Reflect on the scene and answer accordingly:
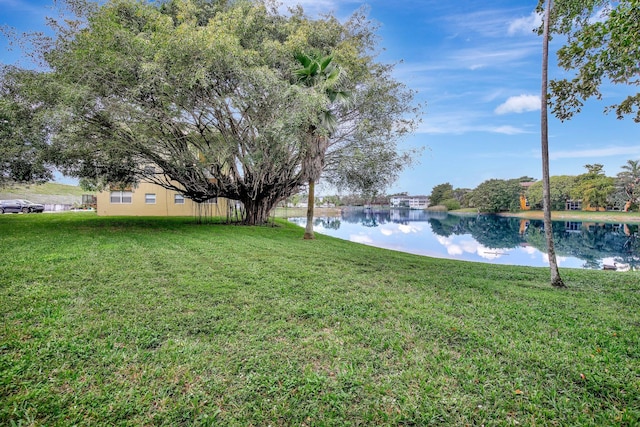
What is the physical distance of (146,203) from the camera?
26578 mm

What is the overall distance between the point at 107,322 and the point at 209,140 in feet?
38.0

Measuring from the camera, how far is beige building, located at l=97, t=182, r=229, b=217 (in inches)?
1014

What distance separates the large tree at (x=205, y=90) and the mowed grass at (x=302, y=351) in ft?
20.6

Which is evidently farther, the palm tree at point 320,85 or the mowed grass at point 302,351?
the palm tree at point 320,85

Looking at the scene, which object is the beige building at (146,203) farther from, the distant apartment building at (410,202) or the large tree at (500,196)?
the distant apartment building at (410,202)

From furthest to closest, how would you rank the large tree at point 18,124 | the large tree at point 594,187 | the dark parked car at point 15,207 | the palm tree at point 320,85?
the large tree at point 594,187 < the dark parked car at point 15,207 < the palm tree at point 320,85 < the large tree at point 18,124

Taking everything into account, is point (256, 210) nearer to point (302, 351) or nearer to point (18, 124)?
point (18, 124)

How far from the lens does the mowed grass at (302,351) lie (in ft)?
7.60

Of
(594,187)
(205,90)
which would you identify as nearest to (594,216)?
(594,187)

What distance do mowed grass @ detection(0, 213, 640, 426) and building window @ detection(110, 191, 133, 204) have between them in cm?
2331

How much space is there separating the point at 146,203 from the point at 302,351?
28139 mm

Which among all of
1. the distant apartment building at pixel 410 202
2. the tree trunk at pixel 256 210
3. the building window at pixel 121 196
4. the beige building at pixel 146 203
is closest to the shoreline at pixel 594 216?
the tree trunk at pixel 256 210

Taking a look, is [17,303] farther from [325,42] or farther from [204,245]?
[325,42]

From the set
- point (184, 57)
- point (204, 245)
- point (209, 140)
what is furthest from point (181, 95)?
point (204, 245)
